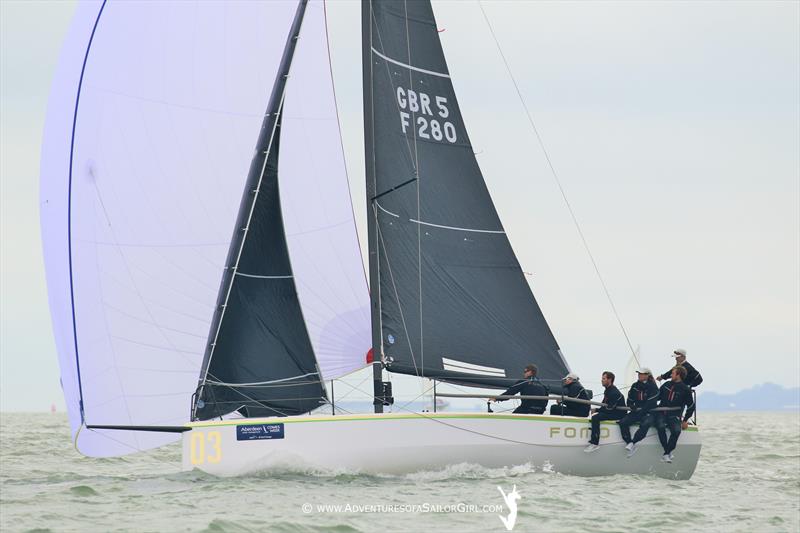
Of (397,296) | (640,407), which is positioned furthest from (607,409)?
(397,296)

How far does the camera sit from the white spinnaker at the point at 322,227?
18.4 meters

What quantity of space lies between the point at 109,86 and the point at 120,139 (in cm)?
82

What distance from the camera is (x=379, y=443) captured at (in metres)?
16.1

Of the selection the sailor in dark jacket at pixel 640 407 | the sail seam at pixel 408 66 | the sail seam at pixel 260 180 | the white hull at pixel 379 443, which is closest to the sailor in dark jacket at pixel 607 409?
the sailor in dark jacket at pixel 640 407

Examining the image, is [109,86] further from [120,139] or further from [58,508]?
[58,508]

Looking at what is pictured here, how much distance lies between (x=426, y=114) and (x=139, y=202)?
15.0 ft

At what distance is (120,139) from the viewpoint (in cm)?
1756

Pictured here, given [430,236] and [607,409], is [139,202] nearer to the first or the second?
[430,236]

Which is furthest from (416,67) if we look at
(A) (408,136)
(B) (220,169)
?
(B) (220,169)

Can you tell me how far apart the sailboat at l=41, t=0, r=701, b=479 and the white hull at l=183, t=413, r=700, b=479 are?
0.03 metres

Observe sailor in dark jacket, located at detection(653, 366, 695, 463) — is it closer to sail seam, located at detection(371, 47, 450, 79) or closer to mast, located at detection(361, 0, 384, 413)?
mast, located at detection(361, 0, 384, 413)

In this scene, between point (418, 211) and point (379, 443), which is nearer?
point (379, 443)

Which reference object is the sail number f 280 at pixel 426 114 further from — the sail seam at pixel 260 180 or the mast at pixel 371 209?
the sail seam at pixel 260 180

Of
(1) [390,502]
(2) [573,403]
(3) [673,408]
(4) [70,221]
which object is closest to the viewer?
(1) [390,502]
